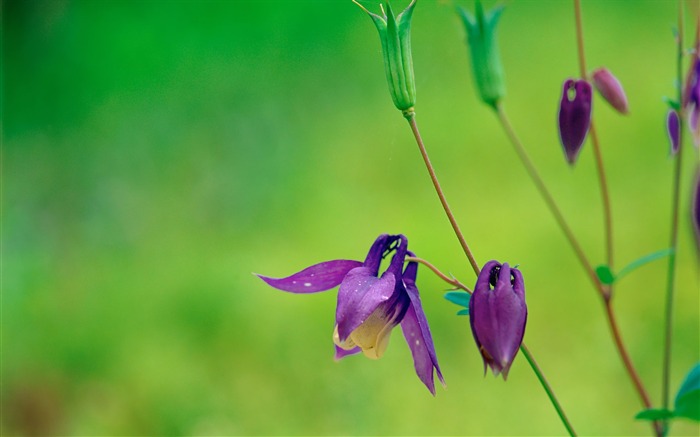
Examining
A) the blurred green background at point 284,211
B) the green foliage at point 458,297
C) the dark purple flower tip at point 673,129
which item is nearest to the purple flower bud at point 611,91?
the dark purple flower tip at point 673,129

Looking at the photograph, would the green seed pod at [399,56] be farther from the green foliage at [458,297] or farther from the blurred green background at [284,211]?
the blurred green background at [284,211]

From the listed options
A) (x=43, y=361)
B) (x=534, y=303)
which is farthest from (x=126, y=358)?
(x=534, y=303)

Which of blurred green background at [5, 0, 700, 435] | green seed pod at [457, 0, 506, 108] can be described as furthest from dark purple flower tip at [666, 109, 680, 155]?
blurred green background at [5, 0, 700, 435]

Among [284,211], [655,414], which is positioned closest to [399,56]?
[655,414]

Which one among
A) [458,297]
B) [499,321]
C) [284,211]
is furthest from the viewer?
[284,211]

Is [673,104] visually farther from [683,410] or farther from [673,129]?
[683,410]

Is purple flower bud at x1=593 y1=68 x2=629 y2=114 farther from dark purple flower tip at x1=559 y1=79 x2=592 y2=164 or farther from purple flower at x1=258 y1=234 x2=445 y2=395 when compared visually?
purple flower at x1=258 y1=234 x2=445 y2=395

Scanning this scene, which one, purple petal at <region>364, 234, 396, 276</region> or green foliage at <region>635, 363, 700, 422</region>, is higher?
purple petal at <region>364, 234, 396, 276</region>
